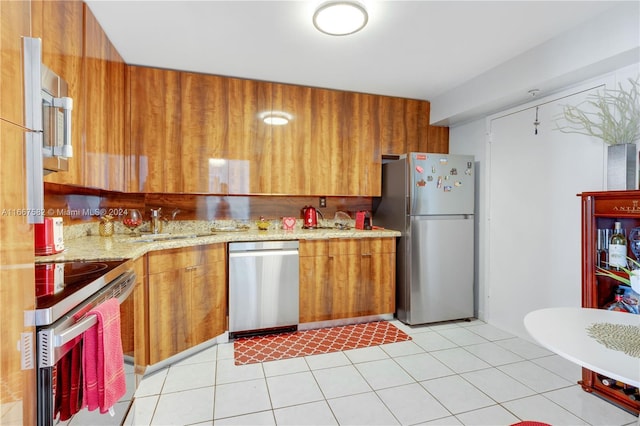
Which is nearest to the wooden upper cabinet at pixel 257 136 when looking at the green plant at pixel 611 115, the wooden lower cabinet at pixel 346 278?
the wooden lower cabinet at pixel 346 278

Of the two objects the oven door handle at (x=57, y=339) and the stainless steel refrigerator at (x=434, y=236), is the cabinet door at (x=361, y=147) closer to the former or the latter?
the stainless steel refrigerator at (x=434, y=236)

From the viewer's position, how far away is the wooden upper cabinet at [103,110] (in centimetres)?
198

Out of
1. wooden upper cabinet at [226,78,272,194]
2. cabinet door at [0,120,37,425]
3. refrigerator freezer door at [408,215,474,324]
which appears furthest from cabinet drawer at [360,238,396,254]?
cabinet door at [0,120,37,425]

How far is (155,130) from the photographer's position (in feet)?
9.17

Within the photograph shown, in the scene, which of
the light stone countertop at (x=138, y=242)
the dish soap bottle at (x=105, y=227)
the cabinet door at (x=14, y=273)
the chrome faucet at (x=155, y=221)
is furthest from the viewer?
the chrome faucet at (x=155, y=221)

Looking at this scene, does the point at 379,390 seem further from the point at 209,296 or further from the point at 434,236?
the point at 434,236

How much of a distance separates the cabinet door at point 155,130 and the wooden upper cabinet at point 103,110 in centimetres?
11

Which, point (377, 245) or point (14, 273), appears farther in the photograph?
point (377, 245)

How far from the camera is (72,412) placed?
107 centimetres

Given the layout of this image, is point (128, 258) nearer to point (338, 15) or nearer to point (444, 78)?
point (338, 15)

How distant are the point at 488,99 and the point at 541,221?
116cm

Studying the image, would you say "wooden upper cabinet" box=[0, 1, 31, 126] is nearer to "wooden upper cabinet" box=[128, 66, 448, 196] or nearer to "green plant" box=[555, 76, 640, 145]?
"wooden upper cabinet" box=[128, 66, 448, 196]

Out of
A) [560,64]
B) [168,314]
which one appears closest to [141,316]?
[168,314]

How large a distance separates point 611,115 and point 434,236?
1.58m
